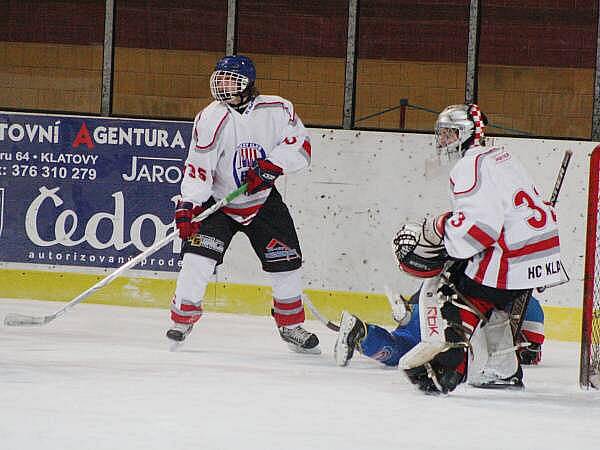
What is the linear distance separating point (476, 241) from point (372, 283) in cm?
203

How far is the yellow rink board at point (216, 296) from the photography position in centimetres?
600

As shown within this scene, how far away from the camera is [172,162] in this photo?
636 cm

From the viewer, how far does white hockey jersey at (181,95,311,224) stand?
5094 millimetres

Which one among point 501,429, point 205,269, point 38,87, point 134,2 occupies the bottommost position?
point 501,429

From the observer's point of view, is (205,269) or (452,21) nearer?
(205,269)

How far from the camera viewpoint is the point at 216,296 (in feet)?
20.7

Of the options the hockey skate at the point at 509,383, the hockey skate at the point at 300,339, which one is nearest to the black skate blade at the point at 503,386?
the hockey skate at the point at 509,383

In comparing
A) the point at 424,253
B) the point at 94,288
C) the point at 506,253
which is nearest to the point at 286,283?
the point at 94,288

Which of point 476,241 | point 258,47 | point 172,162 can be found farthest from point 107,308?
point 476,241

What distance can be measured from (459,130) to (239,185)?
109 cm

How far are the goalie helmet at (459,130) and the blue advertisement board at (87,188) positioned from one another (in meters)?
2.18

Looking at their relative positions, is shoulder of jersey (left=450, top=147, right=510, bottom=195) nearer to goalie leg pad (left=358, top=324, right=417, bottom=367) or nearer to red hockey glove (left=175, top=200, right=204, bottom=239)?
goalie leg pad (left=358, top=324, right=417, bottom=367)

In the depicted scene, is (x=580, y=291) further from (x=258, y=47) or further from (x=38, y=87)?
(x=38, y=87)

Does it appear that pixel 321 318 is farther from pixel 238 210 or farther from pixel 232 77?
pixel 232 77
